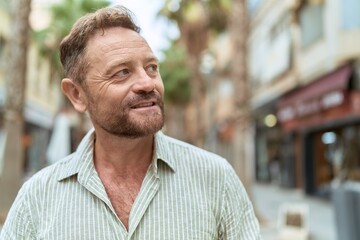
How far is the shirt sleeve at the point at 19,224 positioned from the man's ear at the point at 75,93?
348 millimetres

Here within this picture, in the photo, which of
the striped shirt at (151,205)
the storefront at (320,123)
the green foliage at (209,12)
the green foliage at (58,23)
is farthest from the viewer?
the green foliage at (58,23)

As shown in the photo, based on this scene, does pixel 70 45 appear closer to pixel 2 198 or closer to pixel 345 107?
pixel 2 198

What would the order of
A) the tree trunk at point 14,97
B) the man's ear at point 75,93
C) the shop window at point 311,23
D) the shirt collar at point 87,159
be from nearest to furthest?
the shirt collar at point 87,159 → the man's ear at point 75,93 → the tree trunk at point 14,97 → the shop window at point 311,23

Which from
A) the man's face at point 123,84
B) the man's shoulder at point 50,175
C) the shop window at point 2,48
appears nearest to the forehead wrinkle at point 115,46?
the man's face at point 123,84

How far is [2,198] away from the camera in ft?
36.9

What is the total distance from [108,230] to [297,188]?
21122 millimetres

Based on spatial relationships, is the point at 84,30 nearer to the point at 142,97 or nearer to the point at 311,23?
the point at 142,97

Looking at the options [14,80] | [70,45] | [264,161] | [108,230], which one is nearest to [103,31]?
[70,45]

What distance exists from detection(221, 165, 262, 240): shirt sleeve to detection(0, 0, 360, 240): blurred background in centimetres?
44

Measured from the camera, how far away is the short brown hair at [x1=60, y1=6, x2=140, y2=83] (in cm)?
176

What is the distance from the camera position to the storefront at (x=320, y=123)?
44.5 ft

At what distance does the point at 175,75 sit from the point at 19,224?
43.7 metres

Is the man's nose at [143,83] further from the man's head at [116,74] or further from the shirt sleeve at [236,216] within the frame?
the shirt sleeve at [236,216]

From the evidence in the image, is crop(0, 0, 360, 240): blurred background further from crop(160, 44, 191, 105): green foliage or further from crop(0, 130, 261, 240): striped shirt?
crop(160, 44, 191, 105): green foliage
